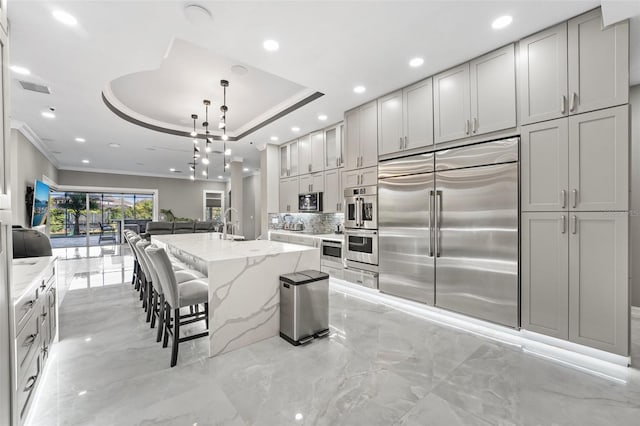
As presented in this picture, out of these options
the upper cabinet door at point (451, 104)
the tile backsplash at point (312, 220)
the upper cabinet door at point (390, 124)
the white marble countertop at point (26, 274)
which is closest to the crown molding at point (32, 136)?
the white marble countertop at point (26, 274)

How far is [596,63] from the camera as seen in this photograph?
229 centimetres

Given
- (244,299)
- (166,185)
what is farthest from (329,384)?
(166,185)

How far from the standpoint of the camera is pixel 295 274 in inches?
112

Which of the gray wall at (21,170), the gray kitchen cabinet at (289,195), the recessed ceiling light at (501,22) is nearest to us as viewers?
the recessed ceiling light at (501,22)

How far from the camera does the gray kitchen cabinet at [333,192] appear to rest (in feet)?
16.6

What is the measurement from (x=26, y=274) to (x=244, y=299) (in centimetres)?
154

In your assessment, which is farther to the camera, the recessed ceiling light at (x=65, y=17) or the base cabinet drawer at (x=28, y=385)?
the recessed ceiling light at (x=65, y=17)

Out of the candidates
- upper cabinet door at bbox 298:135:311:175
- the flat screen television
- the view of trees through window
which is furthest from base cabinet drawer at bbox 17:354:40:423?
the view of trees through window

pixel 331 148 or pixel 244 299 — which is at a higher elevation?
pixel 331 148

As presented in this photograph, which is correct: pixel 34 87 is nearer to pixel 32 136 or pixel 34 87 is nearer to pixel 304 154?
pixel 32 136

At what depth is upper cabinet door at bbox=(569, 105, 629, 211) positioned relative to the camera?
2.17 metres

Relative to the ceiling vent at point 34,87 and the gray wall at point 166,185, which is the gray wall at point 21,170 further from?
the gray wall at point 166,185

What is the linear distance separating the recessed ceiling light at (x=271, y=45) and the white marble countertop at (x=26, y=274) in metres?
2.62

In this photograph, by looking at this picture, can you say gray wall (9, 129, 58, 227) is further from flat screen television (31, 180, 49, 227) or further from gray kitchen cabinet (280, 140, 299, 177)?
gray kitchen cabinet (280, 140, 299, 177)
